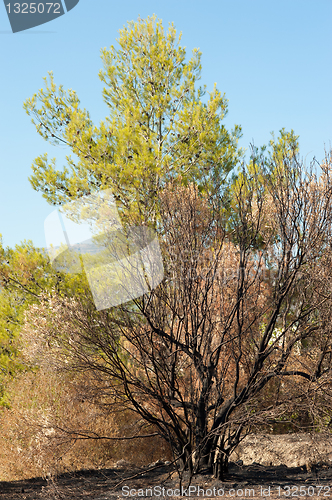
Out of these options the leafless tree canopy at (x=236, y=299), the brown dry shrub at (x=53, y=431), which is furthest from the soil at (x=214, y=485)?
the brown dry shrub at (x=53, y=431)

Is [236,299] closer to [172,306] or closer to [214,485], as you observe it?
[172,306]

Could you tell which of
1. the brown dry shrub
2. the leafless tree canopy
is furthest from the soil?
the brown dry shrub

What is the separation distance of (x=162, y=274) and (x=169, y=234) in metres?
0.57

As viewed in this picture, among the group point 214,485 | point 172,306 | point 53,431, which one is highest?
point 172,306

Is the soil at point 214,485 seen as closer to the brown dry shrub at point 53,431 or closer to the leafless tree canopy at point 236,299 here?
the leafless tree canopy at point 236,299

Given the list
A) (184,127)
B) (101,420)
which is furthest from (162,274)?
(184,127)

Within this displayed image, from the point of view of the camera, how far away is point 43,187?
1329 centimetres

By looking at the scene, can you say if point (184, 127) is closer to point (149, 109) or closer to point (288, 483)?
point (149, 109)

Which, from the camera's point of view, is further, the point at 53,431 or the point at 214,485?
the point at 53,431

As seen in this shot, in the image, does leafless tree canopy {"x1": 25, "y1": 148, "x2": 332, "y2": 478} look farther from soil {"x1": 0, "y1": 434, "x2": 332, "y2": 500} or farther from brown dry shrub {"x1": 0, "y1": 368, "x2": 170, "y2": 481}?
brown dry shrub {"x1": 0, "y1": 368, "x2": 170, "y2": 481}

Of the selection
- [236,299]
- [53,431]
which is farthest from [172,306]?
[53,431]

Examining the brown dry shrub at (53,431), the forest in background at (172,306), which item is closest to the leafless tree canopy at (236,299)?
the forest in background at (172,306)

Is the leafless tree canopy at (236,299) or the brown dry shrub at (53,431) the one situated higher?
the leafless tree canopy at (236,299)

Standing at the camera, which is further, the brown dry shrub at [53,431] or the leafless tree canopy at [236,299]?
the brown dry shrub at [53,431]
